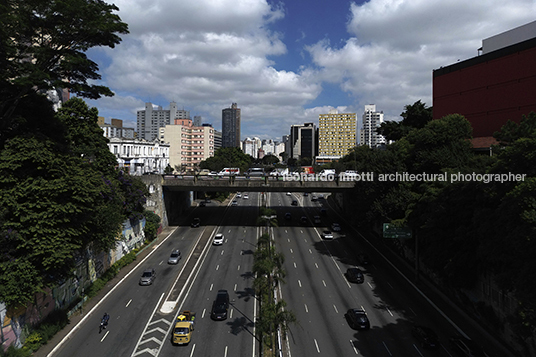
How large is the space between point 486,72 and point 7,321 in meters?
69.9

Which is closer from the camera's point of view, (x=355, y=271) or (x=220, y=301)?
(x=220, y=301)

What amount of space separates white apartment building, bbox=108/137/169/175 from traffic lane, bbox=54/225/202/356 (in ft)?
176

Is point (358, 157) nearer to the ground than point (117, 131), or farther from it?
nearer to the ground

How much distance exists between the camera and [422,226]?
39.8 m

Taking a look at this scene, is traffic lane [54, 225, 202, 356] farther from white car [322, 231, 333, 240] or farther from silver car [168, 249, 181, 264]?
white car [322, 231, 333, 240]

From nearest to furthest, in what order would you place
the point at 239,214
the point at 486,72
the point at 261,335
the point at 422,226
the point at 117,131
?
the point at 261,335 < the point at 422,226 < the point at 486,72 < the point at 239,214 < the point at 117,131

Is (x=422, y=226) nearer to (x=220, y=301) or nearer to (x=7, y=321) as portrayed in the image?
(x=220, y=301)

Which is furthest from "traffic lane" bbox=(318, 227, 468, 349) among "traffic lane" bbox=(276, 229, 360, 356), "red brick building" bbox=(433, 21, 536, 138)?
"red brick building" bbox=(433, 21, 536, 138)

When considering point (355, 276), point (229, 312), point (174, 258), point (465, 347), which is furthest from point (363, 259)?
point (174, 258)

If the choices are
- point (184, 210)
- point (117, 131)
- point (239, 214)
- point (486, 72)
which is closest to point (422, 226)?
point (486, 72)

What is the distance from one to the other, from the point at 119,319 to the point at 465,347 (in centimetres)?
3144

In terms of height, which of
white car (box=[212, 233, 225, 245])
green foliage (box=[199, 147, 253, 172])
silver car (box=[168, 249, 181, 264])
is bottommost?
silver car (box=[168, 249, 181, 264])

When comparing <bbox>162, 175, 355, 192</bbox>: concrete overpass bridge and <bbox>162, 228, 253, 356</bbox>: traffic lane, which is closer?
<bbox>162, 228, 253, 356</bbox>: traffic lane

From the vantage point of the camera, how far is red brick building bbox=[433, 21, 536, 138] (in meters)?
49.2
